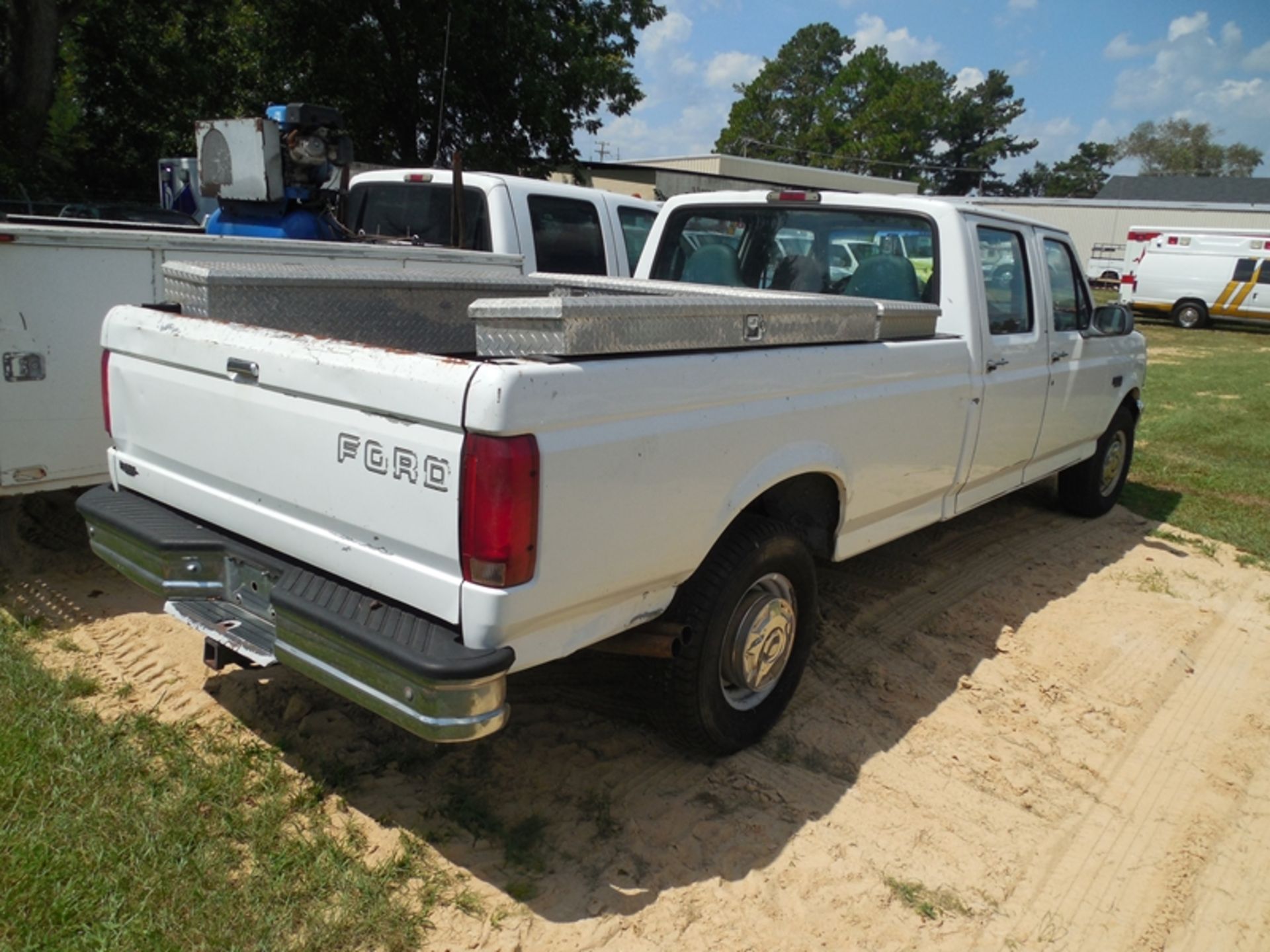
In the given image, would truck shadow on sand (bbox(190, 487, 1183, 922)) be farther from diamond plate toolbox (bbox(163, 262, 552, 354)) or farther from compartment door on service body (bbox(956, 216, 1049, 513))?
diamond plate toolbox (bbox(163, 262, 552, 354))

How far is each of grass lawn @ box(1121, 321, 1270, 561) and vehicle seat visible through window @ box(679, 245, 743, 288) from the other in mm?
4137

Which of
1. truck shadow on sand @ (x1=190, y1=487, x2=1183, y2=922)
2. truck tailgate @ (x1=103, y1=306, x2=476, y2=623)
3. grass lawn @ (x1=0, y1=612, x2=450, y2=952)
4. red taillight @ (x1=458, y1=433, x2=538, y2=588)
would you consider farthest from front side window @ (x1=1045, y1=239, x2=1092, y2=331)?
grass lawn @ (x1=0, y1=612, x2=450, y2=952)

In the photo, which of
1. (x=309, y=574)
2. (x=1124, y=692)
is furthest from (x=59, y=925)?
(x=1124, y=692)

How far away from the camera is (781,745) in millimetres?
3623

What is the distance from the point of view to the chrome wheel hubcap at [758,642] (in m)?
3.29

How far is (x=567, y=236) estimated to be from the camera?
7102 mm

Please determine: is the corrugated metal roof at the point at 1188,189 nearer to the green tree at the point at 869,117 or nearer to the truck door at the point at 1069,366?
the green tree at the point at 869,117

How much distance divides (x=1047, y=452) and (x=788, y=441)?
305cm

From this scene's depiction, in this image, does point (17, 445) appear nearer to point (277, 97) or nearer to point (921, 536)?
point (921, 536)

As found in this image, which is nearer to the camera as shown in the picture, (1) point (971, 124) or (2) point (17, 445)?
(2) point (17, 445)

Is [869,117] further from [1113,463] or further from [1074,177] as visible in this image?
[1113,463]

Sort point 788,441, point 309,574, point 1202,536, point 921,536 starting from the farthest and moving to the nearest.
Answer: point 1202,536
point 921,536
point 788,441
point 309,574

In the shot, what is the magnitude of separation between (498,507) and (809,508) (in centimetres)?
179

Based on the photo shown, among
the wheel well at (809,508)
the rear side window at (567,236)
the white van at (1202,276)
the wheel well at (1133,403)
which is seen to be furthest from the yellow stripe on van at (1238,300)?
the wheel well at (809,508)
